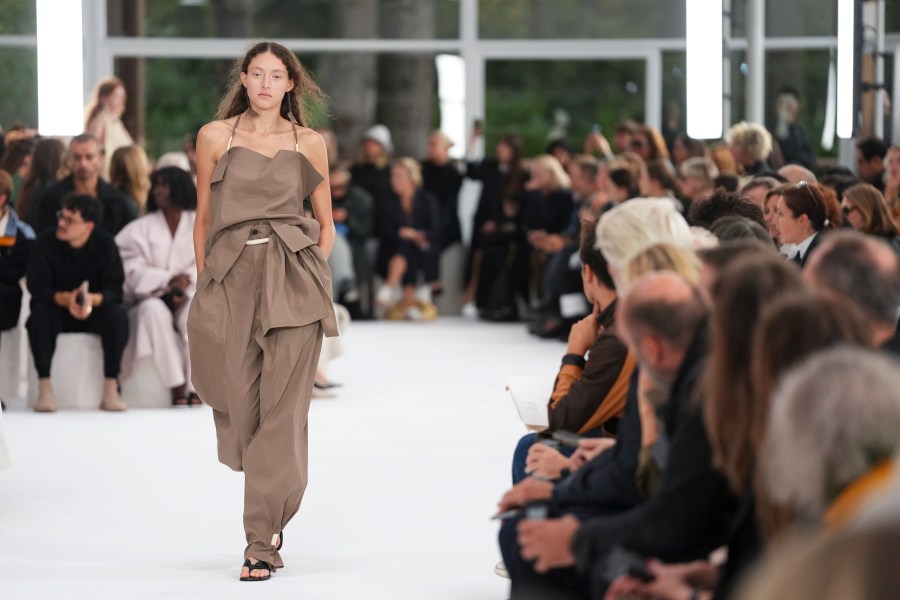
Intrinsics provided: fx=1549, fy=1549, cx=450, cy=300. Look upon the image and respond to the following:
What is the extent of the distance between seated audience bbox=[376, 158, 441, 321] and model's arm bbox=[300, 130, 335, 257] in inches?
320

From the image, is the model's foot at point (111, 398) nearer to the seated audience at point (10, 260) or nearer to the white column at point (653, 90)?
the seated audience at point (10, 260)

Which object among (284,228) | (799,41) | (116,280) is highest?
(799,41)

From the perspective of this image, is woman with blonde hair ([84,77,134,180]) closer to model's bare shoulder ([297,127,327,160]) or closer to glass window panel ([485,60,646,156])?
glass window panel ([485,60,646,156])

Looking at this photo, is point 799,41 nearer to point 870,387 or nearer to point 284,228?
point 284,228

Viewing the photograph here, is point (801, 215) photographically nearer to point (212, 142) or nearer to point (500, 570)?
point (500, 570)

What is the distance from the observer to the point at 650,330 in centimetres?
247

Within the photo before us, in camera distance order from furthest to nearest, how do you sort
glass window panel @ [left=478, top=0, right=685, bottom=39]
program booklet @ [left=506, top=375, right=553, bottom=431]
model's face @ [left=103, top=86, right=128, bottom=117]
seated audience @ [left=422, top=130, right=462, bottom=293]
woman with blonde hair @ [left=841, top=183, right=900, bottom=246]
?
glass window panel @ [left=478, top=0, right=685, bottom=39], seated audience @ [left=422, top=130, right=462, bottom=293], model's face @ [left=103, top=86, right=128, bottom=117], woman with blonde hair @ [left=841, top=183, right=900, bottom=246], program booklet @ [left=506, top=375, right=553, bottom=431]

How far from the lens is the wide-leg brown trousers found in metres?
4.07

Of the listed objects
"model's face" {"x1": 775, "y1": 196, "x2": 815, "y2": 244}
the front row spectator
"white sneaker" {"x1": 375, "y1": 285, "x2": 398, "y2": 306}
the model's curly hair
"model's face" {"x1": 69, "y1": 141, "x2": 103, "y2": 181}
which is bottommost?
"white sneaker" {"x1": 375, "y1": 285, "x2": 398, "y2": 306}

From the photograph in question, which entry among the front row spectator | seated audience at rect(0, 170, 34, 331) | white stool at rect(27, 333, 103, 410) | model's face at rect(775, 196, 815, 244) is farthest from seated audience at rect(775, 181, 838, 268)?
seated audience at rect(0, 170, 34, 331)

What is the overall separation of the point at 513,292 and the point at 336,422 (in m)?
5.48

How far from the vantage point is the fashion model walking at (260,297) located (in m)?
4.06

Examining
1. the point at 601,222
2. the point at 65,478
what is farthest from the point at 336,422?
the point at 601,222

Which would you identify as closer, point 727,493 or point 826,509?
point 826,509
